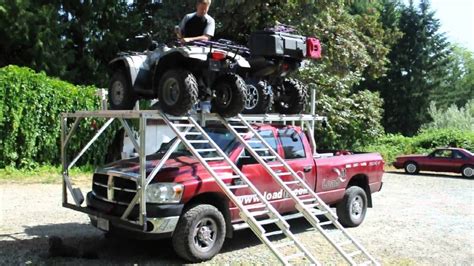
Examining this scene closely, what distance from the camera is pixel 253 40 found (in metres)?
7.52

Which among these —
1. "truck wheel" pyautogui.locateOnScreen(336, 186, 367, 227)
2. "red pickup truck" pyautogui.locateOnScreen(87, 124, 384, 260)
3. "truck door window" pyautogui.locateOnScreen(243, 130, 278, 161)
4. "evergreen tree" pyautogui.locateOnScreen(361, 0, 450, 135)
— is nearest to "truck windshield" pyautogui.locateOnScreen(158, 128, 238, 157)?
"red pickup truck" pyautogui.locateOnScreen(87, 124, 384, 260)

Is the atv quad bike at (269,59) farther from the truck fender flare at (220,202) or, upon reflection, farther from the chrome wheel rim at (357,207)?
the chrome wheel rim at (357,207)

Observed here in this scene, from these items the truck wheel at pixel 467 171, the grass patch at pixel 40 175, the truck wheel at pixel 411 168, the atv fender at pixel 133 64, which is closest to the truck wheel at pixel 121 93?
the atv fender at pixel 133 64

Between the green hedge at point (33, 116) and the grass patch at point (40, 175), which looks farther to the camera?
the green hedge at point (33, 116)

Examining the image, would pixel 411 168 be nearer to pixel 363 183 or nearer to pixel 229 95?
pixel 363 183

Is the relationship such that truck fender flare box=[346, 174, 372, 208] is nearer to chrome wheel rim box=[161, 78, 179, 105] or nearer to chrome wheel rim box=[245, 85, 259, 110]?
chrome wheel rim box=[245, 85, 259, 110]

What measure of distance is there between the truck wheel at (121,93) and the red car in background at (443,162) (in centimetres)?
1771

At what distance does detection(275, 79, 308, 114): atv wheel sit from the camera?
855 centimetres

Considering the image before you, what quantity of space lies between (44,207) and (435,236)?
24.9 feet

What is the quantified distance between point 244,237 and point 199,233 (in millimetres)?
1815

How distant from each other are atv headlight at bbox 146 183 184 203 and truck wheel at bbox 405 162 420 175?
18.2 meters

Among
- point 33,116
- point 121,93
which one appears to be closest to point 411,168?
point 33,116

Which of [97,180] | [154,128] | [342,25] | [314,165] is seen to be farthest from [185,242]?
[342,25]

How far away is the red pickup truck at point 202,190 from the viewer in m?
6.21
